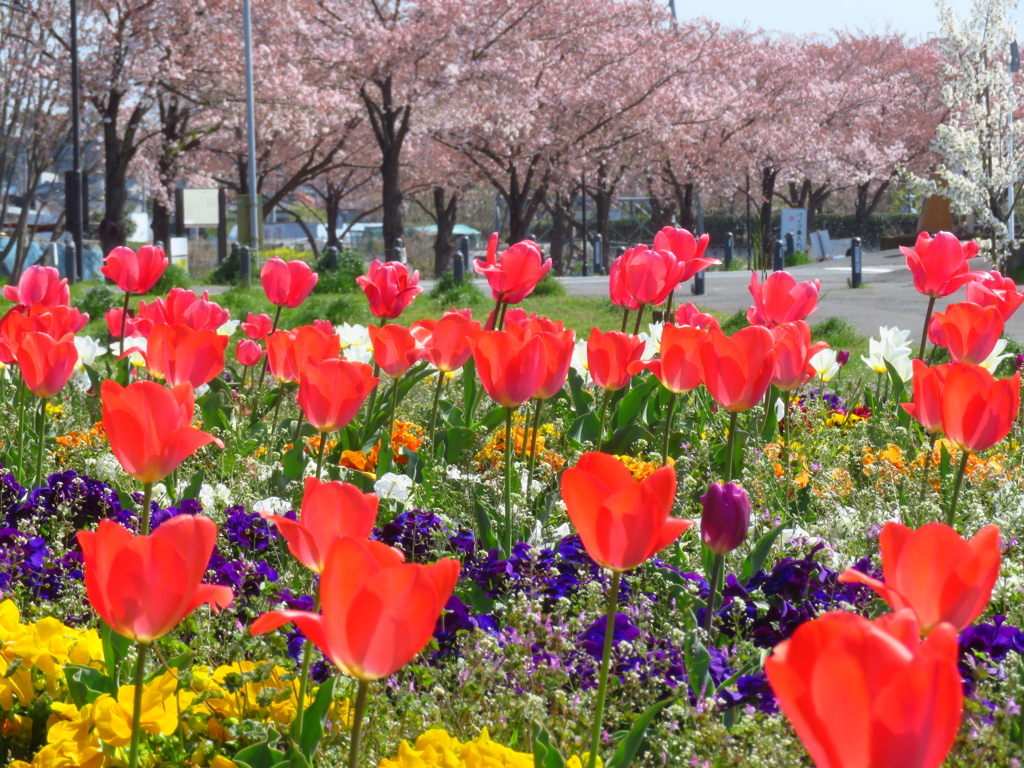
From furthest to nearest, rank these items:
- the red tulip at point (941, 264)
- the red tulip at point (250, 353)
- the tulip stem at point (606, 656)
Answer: the red tulip at point (250, 353) < the red tulip at point (941, 264) < the tulip stem at point (606, 656)

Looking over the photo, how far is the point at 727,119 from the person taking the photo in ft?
99.5

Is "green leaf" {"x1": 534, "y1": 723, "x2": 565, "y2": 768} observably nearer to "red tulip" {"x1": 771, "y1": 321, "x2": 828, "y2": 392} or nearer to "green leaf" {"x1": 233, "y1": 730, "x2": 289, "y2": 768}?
"green leaf" {"x1": 233, "y1": 730, "x2": 289, "y2": 768}

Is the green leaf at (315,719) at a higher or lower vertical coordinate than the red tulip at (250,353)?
lower

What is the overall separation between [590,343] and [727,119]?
2916cm

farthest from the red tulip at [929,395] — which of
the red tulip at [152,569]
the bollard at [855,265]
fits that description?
the bollard at [855,265]

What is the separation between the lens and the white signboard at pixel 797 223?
2892 cm

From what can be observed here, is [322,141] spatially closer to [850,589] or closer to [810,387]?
[810,387]

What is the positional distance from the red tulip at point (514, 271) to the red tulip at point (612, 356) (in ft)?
1.83

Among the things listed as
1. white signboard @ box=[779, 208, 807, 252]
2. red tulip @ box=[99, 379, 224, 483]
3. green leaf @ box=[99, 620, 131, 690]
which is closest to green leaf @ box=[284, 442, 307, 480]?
green leaf @ box=[99, 620, 131, 690]

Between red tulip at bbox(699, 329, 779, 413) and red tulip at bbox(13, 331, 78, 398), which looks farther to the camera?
red tulip at bbox(13, 331, 78, 398)

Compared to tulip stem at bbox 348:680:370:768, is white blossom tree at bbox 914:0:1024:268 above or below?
above

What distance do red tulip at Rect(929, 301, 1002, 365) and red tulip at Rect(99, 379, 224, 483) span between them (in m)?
2.12

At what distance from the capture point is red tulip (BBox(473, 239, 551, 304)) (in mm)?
3201

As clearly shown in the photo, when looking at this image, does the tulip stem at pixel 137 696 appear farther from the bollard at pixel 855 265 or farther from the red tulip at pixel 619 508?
the bollard at pixel 855 265
